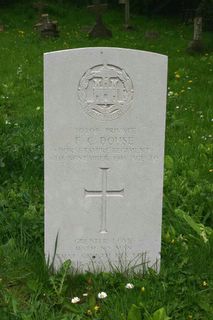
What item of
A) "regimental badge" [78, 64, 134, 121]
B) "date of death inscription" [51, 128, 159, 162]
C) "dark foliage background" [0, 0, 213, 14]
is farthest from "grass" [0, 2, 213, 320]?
"dark foliage background" [0, 0, 213, 14]

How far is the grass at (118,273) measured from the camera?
3316 mm

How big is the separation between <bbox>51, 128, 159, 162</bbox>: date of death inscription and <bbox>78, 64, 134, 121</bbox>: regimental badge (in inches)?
4.0

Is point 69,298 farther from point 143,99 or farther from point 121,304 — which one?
point 143,99

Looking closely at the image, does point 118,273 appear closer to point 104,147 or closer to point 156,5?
point 104,147

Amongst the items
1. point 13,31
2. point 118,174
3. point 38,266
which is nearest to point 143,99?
point 118,174

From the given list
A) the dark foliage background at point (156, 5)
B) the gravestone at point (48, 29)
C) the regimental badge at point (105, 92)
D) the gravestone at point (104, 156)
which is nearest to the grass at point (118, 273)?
the gravestone at point (104, 156)

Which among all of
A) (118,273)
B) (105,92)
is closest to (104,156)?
(105,92)

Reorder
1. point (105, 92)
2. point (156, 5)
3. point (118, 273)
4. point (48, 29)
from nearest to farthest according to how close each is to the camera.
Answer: point (105, 92)
point (118, 273)
point (48, 29)
point (156, 5)

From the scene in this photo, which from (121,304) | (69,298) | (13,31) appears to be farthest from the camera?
(13,31)

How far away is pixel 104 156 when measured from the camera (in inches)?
137

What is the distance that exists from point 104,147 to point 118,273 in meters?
0.80

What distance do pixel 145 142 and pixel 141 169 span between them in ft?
0.55

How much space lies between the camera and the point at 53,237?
11.9 feet

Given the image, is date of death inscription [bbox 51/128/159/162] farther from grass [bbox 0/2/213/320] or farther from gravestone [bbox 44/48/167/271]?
grass [bbox 0/2/213/320]
